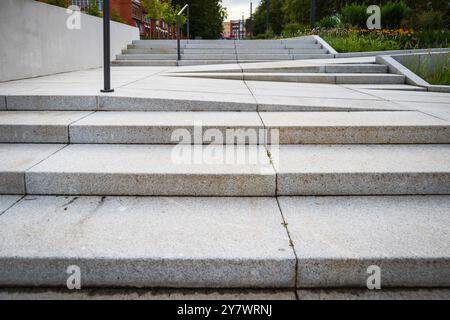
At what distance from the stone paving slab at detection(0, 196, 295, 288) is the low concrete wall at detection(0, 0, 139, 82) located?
3.74m

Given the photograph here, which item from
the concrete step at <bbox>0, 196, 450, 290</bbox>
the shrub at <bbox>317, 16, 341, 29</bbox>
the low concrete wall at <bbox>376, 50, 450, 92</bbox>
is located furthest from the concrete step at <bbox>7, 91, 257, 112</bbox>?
the shrub at <bbox>317, 16, 341, 29</bbox>

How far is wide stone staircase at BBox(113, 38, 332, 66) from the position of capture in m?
9.21

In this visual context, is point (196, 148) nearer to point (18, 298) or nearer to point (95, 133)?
point (95, 133)

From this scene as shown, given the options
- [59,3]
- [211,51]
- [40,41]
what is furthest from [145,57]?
[40,41]

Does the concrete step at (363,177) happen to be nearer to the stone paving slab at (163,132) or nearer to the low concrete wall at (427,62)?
the stone paving slab at (163,132)

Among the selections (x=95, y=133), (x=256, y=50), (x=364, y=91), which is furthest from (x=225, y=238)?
(x=256, y=50)

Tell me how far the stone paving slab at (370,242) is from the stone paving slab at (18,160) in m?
1.77

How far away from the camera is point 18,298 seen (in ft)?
5.59

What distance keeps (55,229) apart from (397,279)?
1.85m

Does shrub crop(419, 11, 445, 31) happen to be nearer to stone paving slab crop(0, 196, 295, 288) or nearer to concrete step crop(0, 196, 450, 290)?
concrete step crop(0, 196, 450, 290)

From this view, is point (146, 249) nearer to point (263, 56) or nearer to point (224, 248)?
point (224, 248)

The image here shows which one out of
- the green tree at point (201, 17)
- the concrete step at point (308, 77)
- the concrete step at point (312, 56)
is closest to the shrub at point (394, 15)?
the concrete step at point (312, 56)

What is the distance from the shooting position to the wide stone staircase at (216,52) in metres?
9.21

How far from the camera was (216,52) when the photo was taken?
10.3 meters
